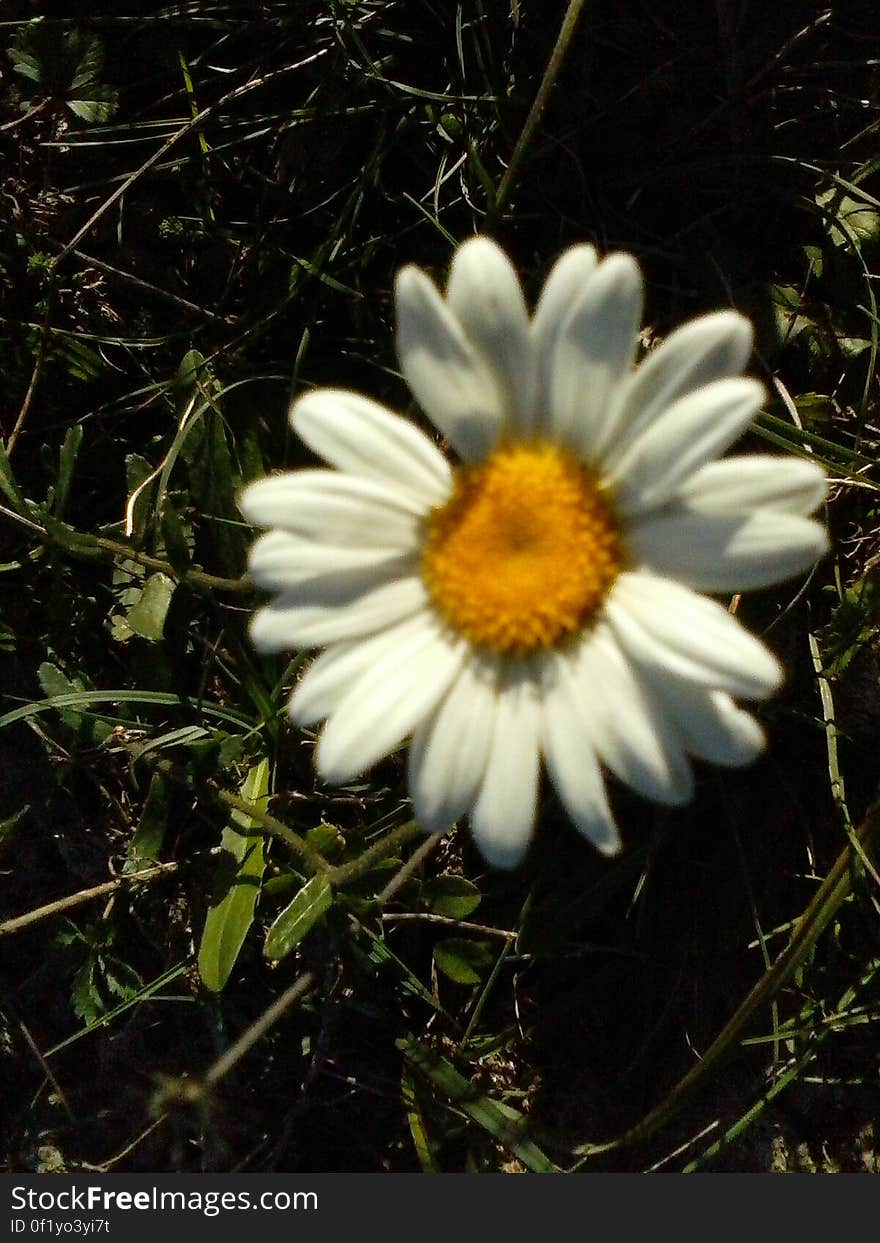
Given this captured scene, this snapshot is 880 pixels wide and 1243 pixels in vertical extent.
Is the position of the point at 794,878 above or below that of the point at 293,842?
below

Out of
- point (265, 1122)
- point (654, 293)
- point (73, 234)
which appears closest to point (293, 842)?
point (265, 1122)

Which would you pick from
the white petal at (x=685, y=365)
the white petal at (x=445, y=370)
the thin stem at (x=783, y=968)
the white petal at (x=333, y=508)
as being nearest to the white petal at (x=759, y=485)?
the white petal at (x=685, y=365)

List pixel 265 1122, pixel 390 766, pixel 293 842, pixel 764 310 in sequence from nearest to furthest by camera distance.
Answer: pixel 293 842 < pixel 764 310 < pixel 390 766 < pixel 265 1122

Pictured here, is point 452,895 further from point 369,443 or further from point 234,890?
point 369,443

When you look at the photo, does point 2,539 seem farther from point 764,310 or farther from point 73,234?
point 764,310

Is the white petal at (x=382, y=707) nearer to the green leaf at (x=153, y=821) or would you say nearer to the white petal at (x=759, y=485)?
the white petal at (x=759, y=485)

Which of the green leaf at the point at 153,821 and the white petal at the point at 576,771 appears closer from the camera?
the white petal at the point at 576,771

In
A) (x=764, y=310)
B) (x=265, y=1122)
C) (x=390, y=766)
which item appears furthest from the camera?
(x=265, y=1122)
